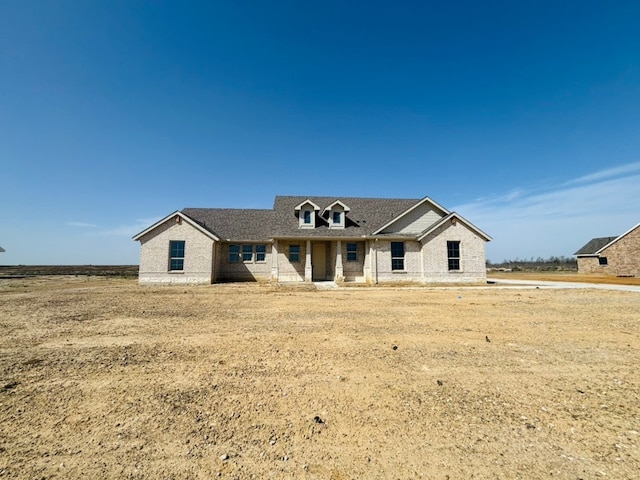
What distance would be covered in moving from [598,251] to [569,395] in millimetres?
41052

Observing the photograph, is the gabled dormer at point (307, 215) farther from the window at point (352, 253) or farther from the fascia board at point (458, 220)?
the fascia board at point (458, 220)

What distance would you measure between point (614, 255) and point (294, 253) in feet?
117

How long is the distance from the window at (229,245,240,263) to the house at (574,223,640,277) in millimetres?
39257

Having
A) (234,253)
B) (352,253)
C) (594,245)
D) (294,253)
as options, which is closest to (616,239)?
(594,245)

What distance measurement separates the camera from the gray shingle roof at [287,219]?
68.1 ft

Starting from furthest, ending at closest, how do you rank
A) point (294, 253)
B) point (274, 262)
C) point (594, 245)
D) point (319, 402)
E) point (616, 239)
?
point (594, 245), point (616, 239), point (294, 253), point (274, 262), point (319, 402)

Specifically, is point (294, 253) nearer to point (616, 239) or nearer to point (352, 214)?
point (352, 214)

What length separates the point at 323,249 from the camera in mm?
21625

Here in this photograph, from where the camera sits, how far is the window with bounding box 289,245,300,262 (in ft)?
68.5

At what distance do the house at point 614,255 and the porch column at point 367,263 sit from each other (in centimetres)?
2988

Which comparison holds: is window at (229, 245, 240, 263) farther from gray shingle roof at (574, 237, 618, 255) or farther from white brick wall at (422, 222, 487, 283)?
gray shingle roof at (574, 237, 618, 255)

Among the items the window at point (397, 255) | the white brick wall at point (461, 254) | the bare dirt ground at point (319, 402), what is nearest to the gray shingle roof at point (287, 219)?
the window at point (397, 255)

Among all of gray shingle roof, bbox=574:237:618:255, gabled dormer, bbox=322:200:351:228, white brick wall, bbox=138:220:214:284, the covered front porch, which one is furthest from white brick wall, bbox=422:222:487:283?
gray shingle roof, bbox=574:237:618:255

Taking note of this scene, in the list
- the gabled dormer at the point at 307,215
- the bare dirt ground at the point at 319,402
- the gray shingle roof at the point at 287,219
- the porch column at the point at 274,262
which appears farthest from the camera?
the gabled dormer at the point at 307,215
